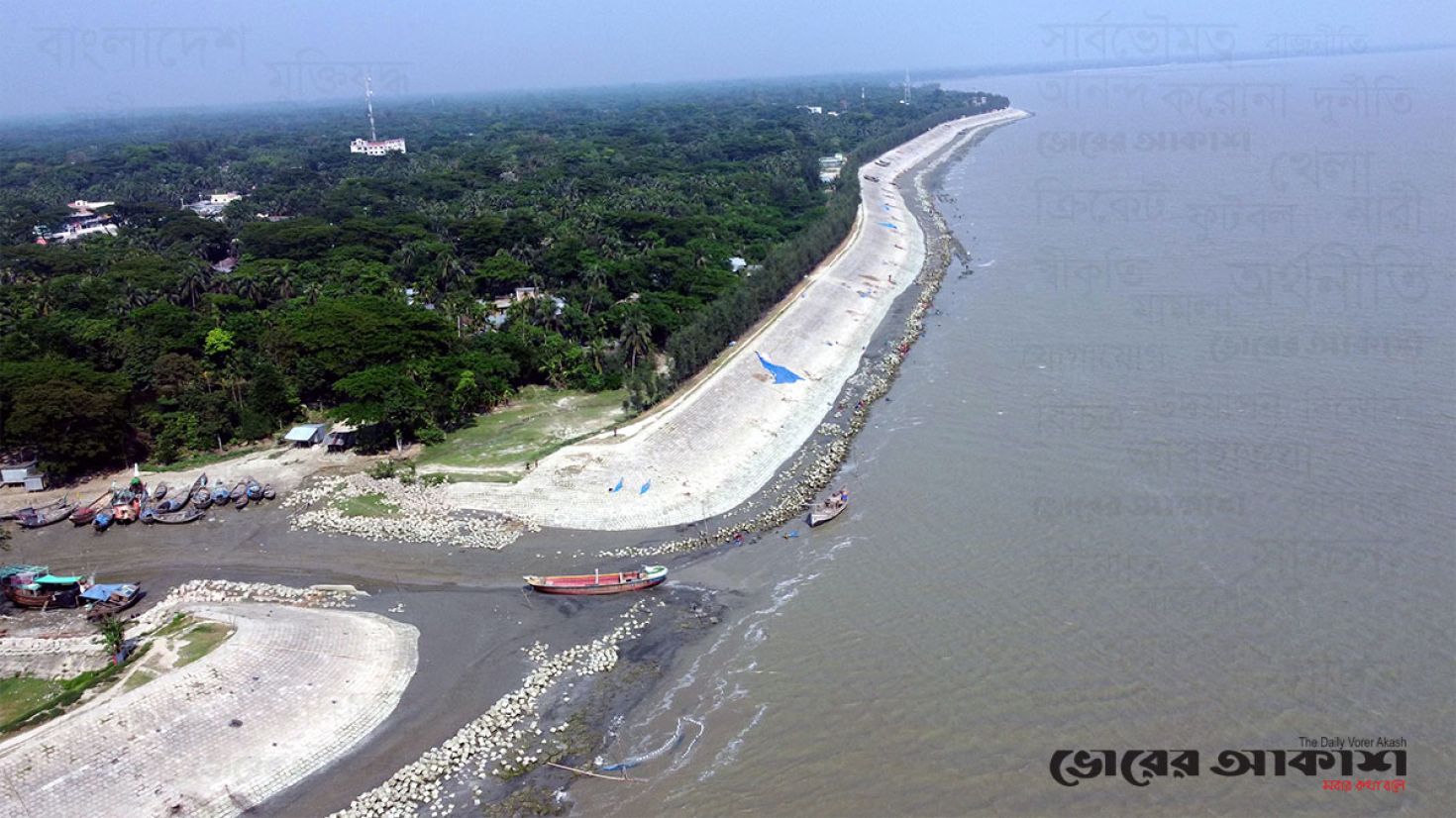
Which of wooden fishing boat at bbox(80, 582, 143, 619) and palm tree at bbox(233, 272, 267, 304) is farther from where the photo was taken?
palm tree at bbox(233, 272, 267, 304)

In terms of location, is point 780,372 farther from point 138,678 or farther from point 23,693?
point 23,693

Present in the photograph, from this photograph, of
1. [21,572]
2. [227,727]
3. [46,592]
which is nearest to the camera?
[227,727]

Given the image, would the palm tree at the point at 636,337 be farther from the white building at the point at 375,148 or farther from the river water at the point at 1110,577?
the white building at the point at 375,148

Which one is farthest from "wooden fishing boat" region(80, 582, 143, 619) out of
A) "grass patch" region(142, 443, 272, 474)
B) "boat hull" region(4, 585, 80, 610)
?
"grass patch" region(142, 443, 272, 474)

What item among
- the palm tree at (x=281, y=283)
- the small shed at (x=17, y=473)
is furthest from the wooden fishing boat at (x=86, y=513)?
the palm tree at (x=281, y=283)

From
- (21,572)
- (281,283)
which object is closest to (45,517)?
(21,572)

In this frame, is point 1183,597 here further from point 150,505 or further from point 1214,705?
point 150,505

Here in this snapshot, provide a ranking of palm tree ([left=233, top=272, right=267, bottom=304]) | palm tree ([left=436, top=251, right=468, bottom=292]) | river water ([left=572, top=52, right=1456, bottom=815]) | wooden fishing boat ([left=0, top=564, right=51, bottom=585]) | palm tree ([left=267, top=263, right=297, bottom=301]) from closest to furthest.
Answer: river water ([left=572, top=52, right=1456, bottom=815])
wooden fishing boat ([left=0, top=564, right=51, bottom=585])
palm tree ([left=233, top=272, right=267, bottom=304])
palm tree ([left=267, top=263, right=297, bottom=301])
palm tree ([left=436, top=251, right=468, bottom=292])

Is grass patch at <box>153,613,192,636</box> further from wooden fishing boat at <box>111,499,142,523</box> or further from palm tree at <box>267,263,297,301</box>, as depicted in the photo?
palm tree at <box>267,263,297,301</box>
